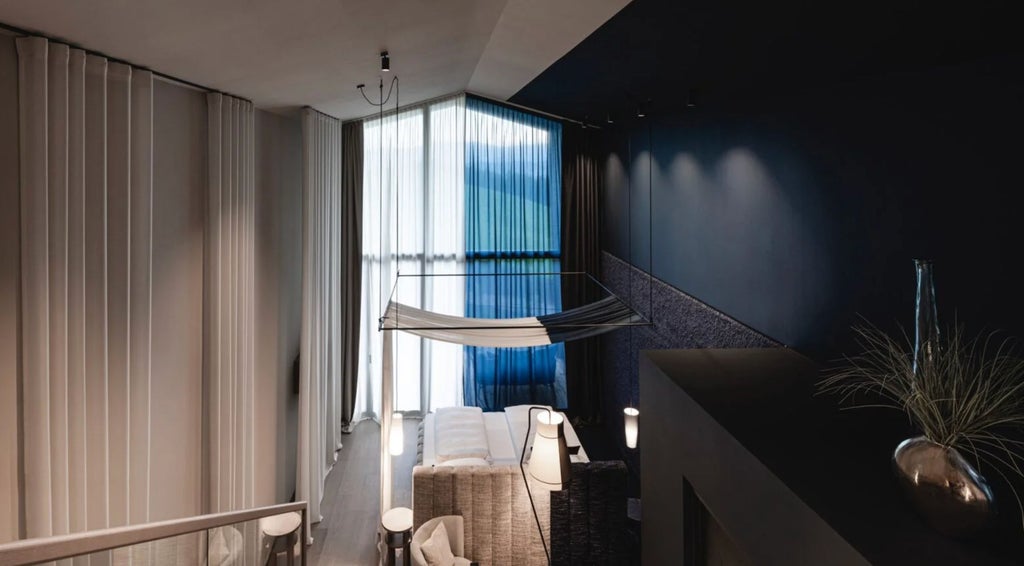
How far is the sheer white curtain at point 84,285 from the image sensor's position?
6.39 feet

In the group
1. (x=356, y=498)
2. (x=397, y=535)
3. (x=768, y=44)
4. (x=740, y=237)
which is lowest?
(x=356, y=498)

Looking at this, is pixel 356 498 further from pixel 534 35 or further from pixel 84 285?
pixel 534 35

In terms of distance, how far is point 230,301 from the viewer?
3.10 m

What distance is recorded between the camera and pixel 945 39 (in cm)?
134

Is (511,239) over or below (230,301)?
over

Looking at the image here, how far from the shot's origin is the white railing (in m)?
1.03

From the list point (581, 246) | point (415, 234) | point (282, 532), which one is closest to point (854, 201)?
point (282, 532)

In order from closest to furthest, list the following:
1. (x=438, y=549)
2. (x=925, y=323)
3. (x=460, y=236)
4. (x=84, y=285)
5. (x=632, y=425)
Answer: (x=925, y=323), (x=84, y=285), (x=438, y=549), (x=632, y=425), (x=460, y=236)

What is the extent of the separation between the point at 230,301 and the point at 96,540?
212 centimetres

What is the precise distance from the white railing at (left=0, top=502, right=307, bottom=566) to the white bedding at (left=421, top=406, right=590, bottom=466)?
271 centimetres

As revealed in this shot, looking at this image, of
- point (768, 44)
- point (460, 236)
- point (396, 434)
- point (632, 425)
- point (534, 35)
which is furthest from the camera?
point (460, 236)

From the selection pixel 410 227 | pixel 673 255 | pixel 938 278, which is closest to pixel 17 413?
pixel 938 278

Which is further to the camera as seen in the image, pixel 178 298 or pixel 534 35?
A: pixel 534 35

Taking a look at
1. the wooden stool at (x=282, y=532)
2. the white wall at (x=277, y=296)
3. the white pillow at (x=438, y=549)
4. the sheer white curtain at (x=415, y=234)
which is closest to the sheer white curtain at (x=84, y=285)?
the wooden stool at (x=282, y=532)
